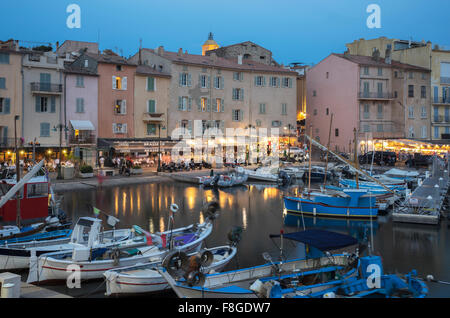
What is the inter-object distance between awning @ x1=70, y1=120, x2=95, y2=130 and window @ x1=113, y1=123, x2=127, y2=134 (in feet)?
9.51

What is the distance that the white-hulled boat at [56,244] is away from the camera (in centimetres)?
1498

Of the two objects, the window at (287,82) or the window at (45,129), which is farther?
the window at (287,82)

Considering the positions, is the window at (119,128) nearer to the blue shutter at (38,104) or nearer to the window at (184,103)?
the window at (184,103)

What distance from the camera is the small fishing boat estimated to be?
1109 cm

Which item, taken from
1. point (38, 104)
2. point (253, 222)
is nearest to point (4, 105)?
point (38, 104)

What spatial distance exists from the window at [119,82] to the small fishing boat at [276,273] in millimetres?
34101

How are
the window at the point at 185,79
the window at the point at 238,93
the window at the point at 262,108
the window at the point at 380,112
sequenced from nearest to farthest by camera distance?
the window at the point at 185,79 → the window at the point at 238,93 → the window at the point at 262,108 → the window at the point at 380,112

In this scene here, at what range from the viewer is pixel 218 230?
22250mm

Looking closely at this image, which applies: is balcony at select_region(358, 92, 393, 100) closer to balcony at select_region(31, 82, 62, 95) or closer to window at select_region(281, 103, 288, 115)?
window at select_region(281, 103, 288, 115)

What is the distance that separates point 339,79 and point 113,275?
4943 centimetres

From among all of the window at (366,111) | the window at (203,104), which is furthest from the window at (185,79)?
the window at (366,111)
